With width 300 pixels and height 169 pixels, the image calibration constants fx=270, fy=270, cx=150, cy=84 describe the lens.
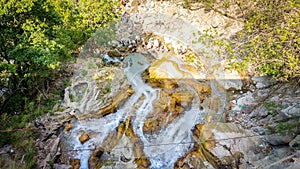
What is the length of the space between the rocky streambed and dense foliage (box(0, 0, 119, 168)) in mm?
445

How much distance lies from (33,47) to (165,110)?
2.81m

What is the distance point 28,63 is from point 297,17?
15.6 feet

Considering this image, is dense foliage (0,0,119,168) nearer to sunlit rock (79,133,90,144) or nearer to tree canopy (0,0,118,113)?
tree canopy (0,0,118,113)

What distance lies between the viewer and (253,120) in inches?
208

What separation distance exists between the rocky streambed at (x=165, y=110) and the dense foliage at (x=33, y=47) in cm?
45

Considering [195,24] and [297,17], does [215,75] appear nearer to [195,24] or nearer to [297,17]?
[195,24]

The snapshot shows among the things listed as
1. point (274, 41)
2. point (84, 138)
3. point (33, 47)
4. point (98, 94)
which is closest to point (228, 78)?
point (274, 41)

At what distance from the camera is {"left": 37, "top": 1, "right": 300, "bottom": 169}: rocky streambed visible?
464cm

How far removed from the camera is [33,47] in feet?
14.8

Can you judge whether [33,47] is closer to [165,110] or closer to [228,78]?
[165,110]

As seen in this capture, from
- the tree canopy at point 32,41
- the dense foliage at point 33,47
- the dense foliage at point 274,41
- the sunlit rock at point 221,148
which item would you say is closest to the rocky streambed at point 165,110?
the sunlit rock at point 221,148

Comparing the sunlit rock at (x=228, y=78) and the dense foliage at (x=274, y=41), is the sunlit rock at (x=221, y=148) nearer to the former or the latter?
the dense foliage at (x=274, y=41)

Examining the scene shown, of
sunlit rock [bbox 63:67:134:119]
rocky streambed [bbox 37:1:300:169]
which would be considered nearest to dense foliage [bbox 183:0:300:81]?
rocky streambed [bbox 37:1:300:169]

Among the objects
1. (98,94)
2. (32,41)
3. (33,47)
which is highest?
(32,41)
